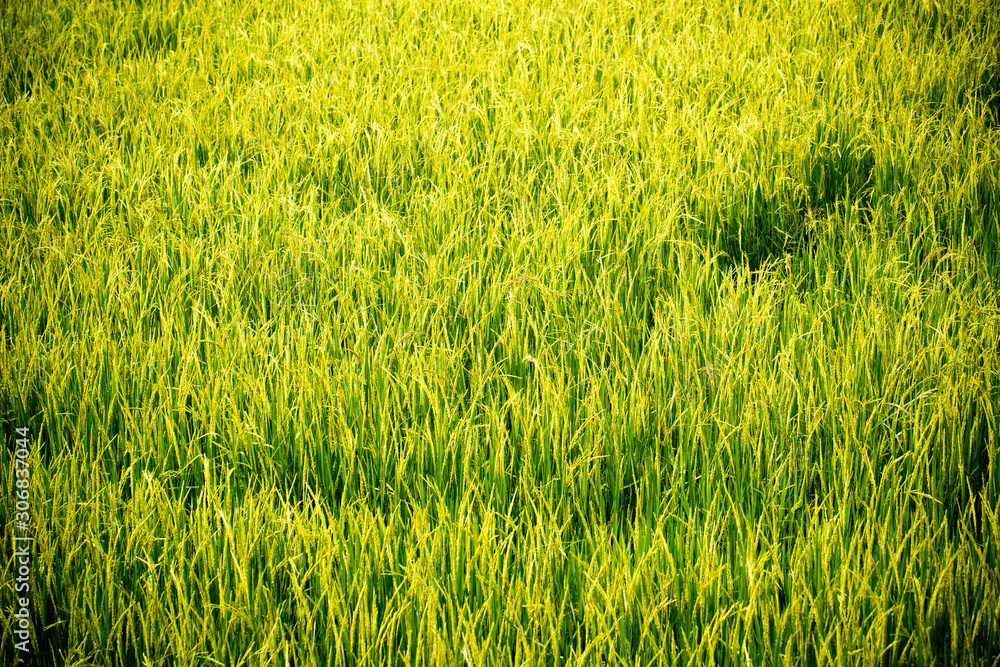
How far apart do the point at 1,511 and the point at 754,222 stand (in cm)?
191

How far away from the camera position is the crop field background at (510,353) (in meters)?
1.14

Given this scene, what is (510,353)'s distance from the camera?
5.52ft

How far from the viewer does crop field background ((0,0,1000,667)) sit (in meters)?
1.14

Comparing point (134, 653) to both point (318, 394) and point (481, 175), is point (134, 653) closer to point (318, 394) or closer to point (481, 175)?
point (318, 394)
